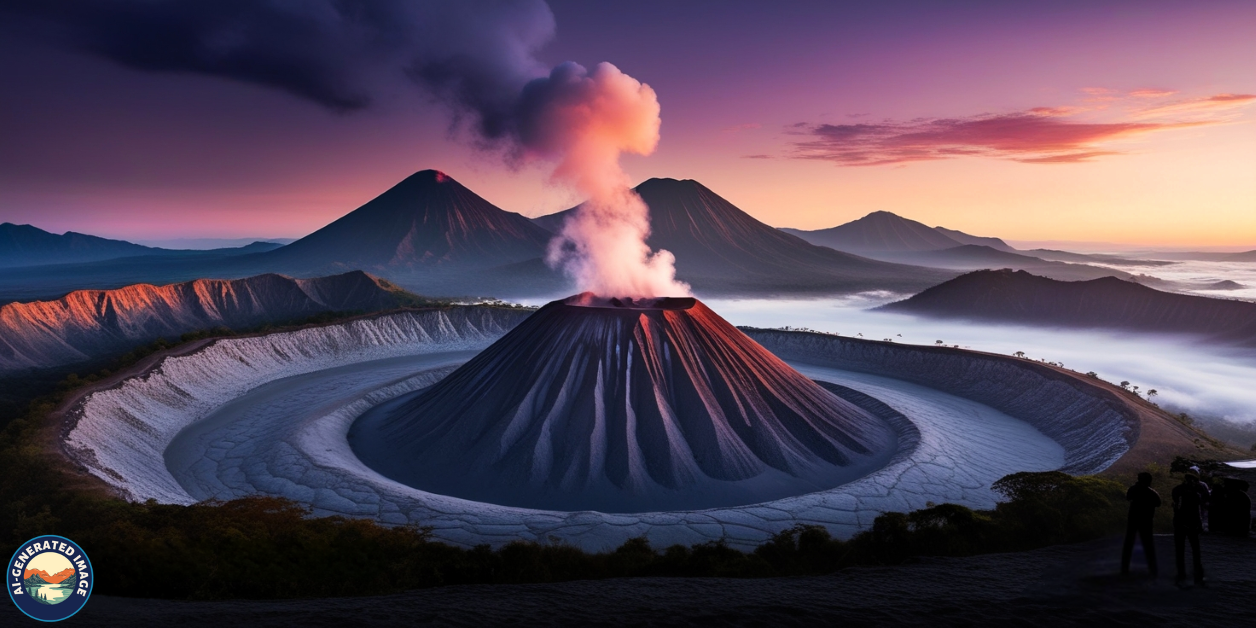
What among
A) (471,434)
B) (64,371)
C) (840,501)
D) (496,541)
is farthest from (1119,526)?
(64,371)

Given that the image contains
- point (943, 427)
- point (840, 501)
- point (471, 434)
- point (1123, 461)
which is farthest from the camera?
point (943, 427)

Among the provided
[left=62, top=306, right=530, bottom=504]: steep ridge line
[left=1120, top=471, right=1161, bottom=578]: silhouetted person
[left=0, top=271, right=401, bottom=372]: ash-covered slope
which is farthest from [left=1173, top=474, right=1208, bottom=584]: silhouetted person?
[left=0, top=271, right=401, bottom=372]: ash-covered slope

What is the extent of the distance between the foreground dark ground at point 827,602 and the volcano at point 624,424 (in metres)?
10.9

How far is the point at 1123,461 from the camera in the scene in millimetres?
25203

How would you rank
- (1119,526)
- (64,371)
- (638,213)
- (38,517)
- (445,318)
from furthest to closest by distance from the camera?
(445,318) → (64,371) → (638,213) → (38,517) → (1119,526)

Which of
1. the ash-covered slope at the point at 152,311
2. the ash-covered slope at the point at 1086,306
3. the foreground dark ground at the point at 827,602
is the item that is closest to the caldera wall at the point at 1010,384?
the foreground dark ground at the point at 827,602

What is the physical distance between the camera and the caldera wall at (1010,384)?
31.1m

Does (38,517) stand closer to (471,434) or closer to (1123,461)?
(471,434)

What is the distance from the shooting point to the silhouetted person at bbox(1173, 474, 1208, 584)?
11.5 metres

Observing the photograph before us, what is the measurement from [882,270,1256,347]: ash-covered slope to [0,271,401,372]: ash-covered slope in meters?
125

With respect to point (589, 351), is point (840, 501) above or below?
below

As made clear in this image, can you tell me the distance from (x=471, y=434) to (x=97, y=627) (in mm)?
18716

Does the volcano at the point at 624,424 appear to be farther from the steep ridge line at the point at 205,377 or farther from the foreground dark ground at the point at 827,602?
the foreground dark ground at the point at 827,602

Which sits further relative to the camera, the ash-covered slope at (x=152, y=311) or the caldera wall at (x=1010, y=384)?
the ash-covered slope at (x=152, y=311)
